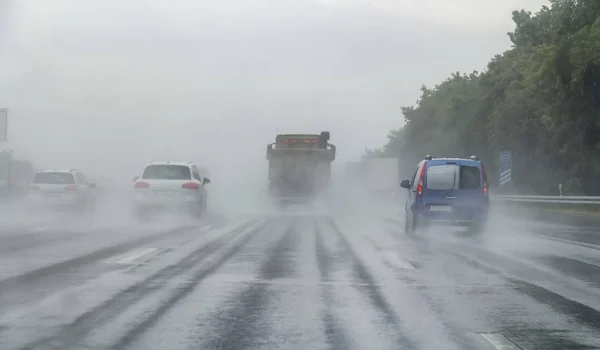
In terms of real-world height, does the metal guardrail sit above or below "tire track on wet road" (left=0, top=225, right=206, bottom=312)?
above

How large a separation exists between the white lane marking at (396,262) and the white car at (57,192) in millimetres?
19243

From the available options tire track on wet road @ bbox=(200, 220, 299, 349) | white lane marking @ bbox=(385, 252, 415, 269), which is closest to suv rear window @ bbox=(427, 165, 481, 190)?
white lane marking @ bbox=(385, 252, 415, 269)

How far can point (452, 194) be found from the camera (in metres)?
23.0

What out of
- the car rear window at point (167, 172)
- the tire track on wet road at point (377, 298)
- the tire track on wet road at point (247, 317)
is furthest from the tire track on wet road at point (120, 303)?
the car rear window at point (167, 172)

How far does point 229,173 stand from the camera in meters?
62.2

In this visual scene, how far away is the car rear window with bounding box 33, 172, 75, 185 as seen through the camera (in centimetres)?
3445

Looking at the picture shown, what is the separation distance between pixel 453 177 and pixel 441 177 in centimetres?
27

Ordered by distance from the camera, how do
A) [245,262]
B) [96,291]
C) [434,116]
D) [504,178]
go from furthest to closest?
1. [434,116]
2. [504,178]
3. [245,262]
4. [96,291]

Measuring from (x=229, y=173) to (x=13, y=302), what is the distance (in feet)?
170

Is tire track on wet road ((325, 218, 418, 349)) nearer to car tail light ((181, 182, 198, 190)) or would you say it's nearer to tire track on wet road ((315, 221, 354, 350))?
tire track on wet road ((315, 221, 354, 350))

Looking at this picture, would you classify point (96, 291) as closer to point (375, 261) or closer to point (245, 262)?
point (245, 262)

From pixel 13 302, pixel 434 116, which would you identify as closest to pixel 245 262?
pixel 13 302

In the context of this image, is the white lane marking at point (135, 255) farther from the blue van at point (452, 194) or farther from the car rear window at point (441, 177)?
the car rear window at point (441, 177)

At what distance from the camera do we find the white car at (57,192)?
34.0m
